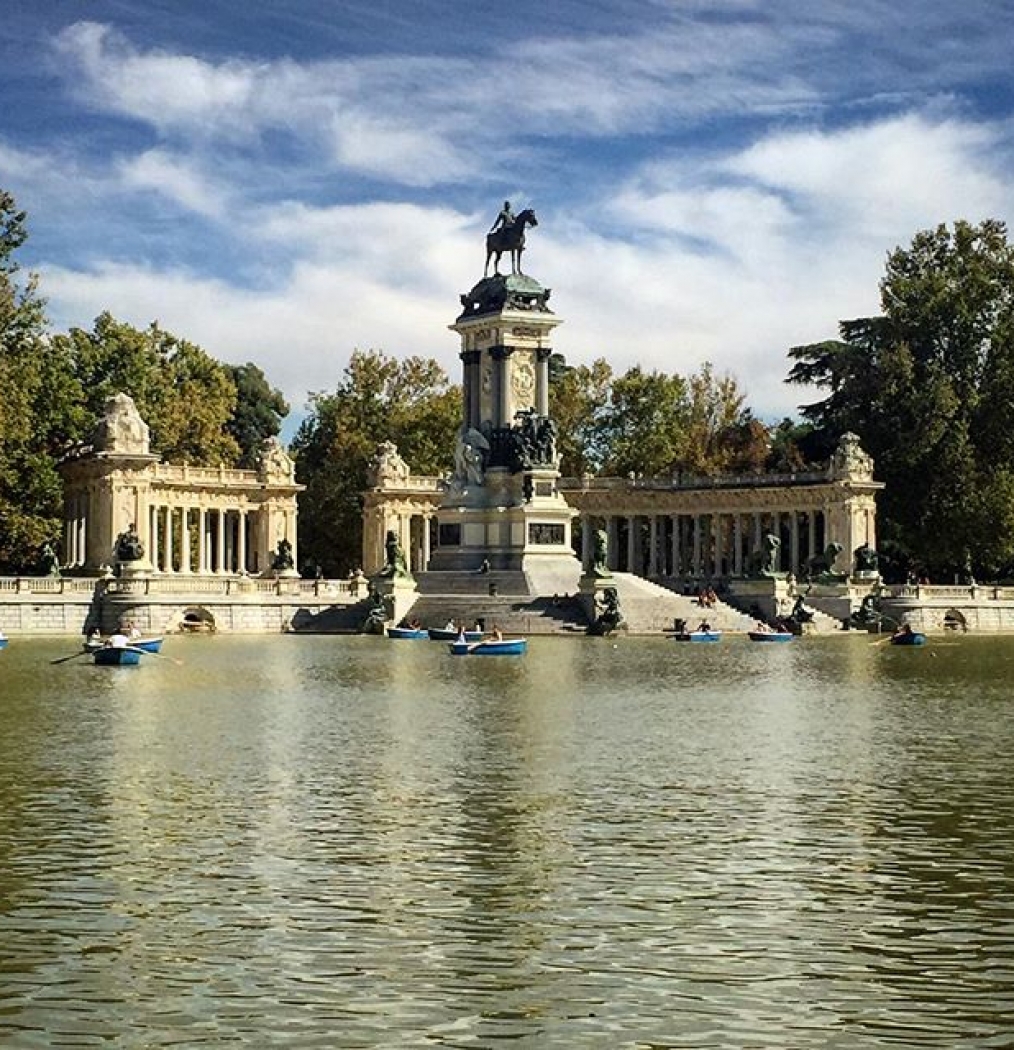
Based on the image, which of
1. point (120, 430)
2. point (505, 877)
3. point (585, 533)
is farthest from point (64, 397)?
point (505, 877)

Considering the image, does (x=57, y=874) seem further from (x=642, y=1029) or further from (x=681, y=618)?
(x=681, y=618)

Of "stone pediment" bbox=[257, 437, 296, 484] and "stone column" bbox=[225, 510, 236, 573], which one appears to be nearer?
→ "stone pediment" bbox=[257, 437, 296, 484]

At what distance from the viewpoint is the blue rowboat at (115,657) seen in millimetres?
52406

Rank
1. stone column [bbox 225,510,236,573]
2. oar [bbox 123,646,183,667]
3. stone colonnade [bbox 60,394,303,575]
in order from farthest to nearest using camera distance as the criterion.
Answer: stone column [bbox 225,510,236,573] → stone colonnade [bbox 60,394,303,575] → oar [bbox 123,646,183,667]

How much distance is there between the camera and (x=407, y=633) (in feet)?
238

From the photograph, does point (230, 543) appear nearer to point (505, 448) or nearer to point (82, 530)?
point (82, 530)

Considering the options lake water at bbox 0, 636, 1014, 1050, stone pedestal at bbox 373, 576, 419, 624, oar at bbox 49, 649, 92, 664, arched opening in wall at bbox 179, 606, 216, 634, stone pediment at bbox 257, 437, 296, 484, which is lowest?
lake water at bbox 0, 636, 1014, 1050

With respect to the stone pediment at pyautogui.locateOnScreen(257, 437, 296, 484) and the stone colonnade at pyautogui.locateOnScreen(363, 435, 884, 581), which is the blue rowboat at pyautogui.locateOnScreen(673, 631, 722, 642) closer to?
the stone colonnade at pyautogui.locateOnScreen(363, 435, 884, 581)

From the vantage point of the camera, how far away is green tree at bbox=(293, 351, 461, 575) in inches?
4464

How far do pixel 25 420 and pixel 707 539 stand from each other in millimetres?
42438

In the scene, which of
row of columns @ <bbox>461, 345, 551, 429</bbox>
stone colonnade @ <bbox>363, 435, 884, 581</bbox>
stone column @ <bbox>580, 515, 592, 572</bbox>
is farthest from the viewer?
stone column @ <bbox>580, 515, 592, 572</bbox>

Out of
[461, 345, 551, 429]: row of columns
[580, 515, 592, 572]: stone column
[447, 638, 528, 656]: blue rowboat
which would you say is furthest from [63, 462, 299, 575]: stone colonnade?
[447, 638, 528, 656]: blue rowboat

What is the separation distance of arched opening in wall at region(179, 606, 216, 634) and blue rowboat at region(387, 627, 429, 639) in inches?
316

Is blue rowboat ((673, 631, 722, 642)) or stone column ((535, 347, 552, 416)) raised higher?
stone column ((535, 347, 552, 416))
